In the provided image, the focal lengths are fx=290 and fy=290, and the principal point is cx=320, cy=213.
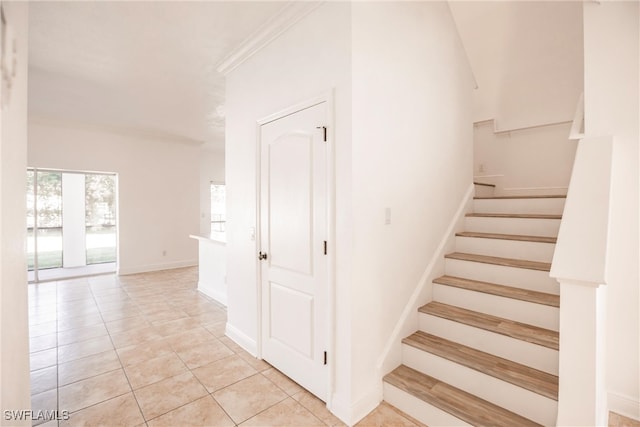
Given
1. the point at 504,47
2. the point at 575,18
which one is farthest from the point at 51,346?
the point at 575,18

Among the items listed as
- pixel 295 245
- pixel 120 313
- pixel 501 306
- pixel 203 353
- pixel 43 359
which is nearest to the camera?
pixel 501 306

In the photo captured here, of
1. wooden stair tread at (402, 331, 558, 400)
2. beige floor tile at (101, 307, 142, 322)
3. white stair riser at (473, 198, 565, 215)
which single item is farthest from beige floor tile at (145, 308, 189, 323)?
white stair riser at (473, 198, 565, 215)

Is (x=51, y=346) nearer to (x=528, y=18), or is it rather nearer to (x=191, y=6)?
(x=191, y=6)

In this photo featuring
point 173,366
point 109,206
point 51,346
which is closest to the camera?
point 173,366

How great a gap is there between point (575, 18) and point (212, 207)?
8.06 meters

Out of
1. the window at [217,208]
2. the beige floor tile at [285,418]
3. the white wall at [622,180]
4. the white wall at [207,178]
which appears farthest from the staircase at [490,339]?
the window at [217,208]

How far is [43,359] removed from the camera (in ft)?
8.94

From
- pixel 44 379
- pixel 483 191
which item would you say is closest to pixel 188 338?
pixel 44 379

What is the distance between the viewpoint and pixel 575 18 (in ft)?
11.1

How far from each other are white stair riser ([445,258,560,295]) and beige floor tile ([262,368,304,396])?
169cm

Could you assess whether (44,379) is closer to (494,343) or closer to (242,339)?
(242,339)

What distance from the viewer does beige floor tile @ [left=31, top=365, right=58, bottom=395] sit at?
2.28m

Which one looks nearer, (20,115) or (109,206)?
(20,115)

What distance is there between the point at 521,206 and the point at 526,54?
2148 millimetres
